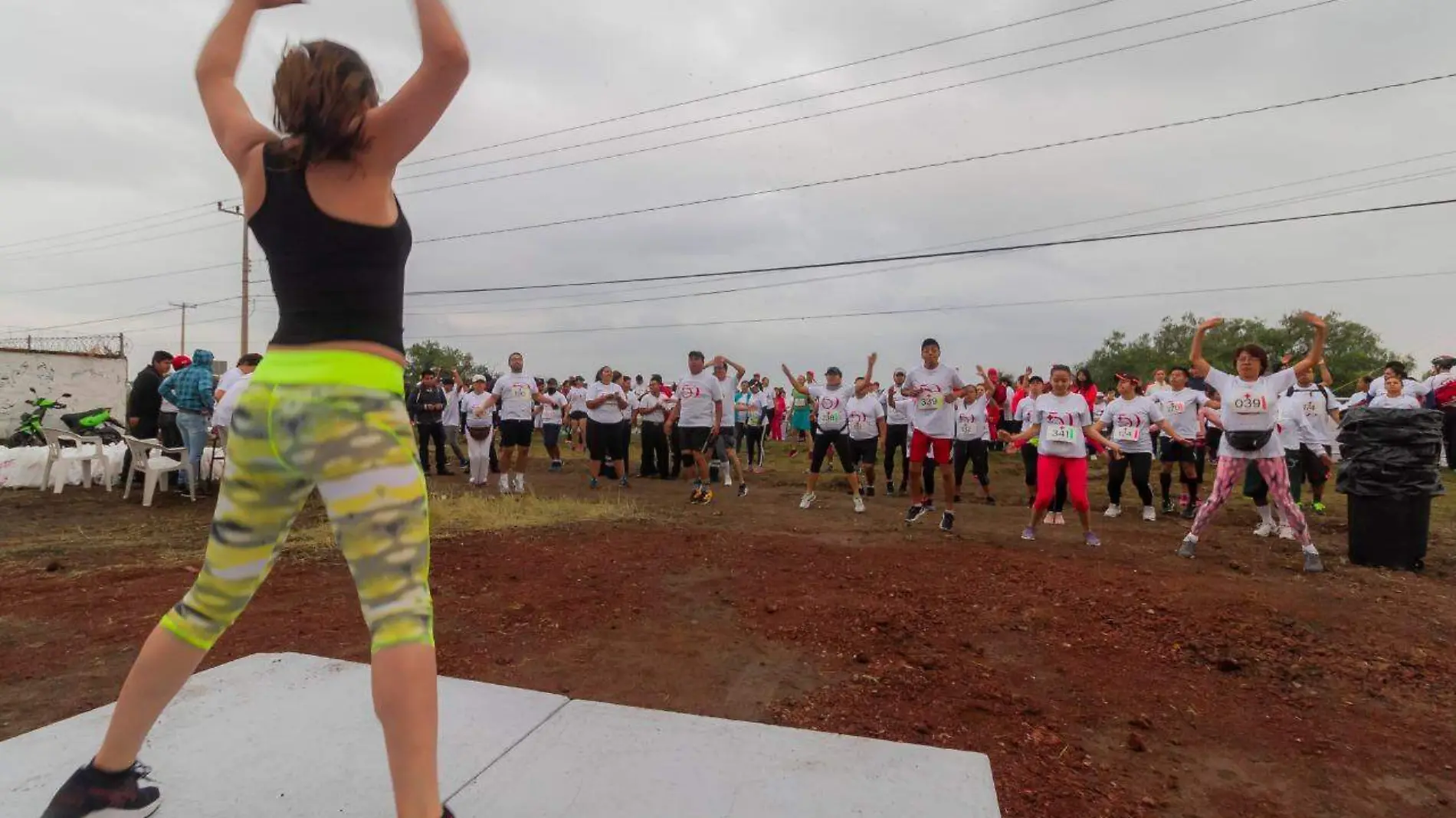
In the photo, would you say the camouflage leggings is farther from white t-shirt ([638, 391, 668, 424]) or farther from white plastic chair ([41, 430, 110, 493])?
white plastic chair ([41, 430, 110, 493])

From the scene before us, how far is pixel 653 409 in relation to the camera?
12836 mm

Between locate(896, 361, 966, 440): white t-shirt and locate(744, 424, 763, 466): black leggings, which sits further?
locate(744, 424, 763, 466): black leggings

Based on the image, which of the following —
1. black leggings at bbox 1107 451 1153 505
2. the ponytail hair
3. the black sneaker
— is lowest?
the black sneaker

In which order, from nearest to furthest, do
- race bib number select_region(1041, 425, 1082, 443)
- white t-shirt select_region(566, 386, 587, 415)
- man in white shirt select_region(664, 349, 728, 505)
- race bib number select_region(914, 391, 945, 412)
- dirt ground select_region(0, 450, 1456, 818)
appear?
1. dirt ground select_region(0, 450, 1456, 818)
2. race bib number select_region(1041, 425, 1082, 443)
3. race bib number select_region(914, 391, 945, 412)
4. man in white shirt select_region(664, 349, 728, 505)
5. white t-shirt select_region(566, 386, 587, 415)

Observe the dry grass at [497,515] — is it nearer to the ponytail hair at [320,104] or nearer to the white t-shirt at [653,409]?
the white t-shirt at [653,409]

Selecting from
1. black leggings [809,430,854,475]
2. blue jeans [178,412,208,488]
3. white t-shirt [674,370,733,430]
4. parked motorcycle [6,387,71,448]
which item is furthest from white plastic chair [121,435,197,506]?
black leggings [809,430,854,475]

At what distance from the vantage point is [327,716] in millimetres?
2443

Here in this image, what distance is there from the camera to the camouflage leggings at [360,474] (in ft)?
4.79

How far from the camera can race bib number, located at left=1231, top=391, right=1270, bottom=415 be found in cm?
634

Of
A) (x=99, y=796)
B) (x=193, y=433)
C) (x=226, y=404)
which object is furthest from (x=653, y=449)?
(x=99, y=796)

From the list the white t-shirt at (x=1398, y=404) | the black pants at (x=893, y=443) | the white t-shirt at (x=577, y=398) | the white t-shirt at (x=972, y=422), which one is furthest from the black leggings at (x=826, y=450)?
the white t-shirt at (x=577, y=398)

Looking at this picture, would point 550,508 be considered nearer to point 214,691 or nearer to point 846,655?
point 846,655

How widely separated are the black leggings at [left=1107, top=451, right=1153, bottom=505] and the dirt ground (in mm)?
1615

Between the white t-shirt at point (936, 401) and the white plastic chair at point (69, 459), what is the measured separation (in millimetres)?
10889
